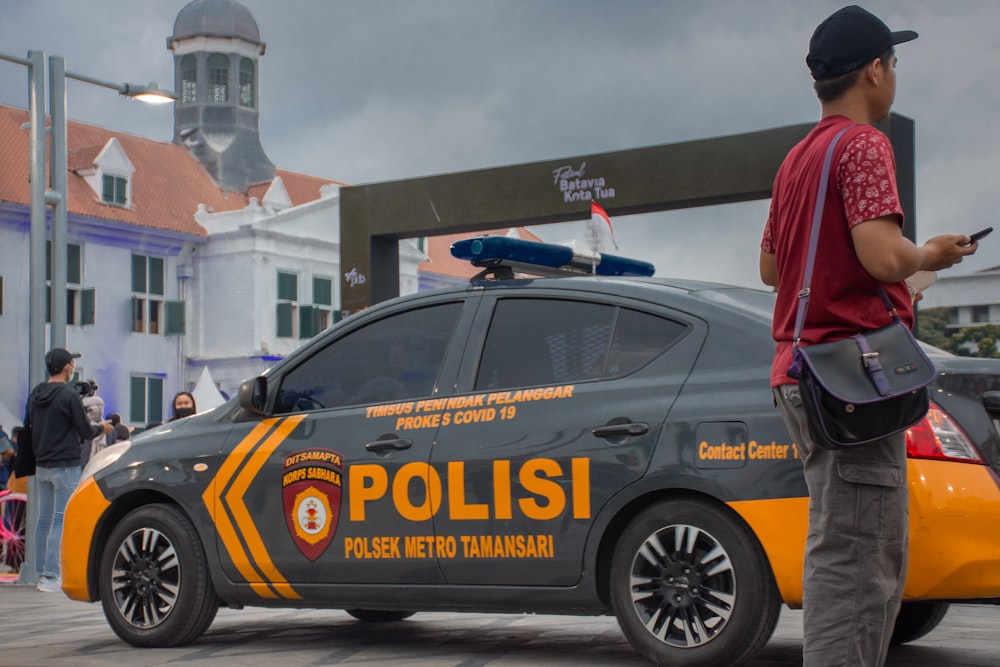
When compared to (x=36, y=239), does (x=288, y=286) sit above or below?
above

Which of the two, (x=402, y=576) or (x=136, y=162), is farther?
(x=136, y=162)

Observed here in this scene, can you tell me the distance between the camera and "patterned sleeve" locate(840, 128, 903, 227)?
128 inches

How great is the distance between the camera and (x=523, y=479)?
18.9ft

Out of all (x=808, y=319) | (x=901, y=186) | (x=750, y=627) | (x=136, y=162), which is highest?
(x=136, y=162)

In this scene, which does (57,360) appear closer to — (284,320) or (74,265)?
(74,265)

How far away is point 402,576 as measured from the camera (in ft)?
20.0

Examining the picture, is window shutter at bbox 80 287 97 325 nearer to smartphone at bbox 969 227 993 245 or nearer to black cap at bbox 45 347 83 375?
black cap at bbox 45 347 83 375

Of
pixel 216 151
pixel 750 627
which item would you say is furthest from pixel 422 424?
pixel 216 151

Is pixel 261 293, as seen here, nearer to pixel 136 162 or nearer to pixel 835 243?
pixel 136 162

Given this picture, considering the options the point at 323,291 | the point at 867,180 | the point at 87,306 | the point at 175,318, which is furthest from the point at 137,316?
the point at 867,180

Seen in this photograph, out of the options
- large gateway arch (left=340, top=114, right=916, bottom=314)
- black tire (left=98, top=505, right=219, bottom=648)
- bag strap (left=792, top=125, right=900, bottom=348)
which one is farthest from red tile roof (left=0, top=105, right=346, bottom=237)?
bag strap (left=792, top=125, right=900, bottom=348)

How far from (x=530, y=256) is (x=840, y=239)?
10.8 ft

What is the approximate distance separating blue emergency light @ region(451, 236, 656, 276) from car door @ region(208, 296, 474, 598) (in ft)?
0.79

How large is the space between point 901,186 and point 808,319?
9.74 metres
